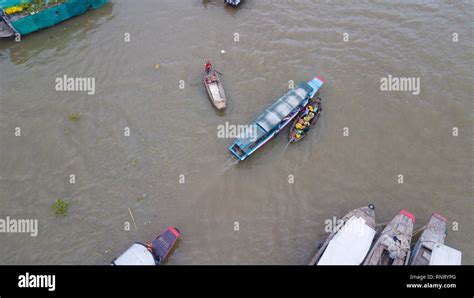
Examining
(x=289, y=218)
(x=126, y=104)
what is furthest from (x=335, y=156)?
(x=126, y=104)

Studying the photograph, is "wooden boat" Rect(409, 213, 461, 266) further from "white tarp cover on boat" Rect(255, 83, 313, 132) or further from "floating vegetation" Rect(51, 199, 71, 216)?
"floating vegetation" Rect(51, 199, 71, 216)

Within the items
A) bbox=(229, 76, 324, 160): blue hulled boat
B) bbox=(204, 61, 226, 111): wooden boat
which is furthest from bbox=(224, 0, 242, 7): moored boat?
bbox=(229, 76, 324, 160): blue hulled boat

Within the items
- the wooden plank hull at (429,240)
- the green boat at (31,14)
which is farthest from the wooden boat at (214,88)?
the wooden plank hull at (429,240)

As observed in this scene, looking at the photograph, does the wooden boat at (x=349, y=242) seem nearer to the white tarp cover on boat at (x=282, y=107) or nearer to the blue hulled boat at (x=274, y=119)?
the blue hulled boat at (x=274, y=119)

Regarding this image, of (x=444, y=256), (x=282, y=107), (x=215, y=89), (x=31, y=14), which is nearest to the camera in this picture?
(x=444, y=256)

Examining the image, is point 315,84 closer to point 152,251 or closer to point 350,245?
point 350,245

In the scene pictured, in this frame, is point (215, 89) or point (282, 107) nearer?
point (282, 107)

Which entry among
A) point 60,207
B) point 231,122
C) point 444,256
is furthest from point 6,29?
point 444,256

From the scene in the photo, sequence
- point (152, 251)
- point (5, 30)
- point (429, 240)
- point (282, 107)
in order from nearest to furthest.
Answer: point (429, 240) → point (152, 251) → point (282, 107) → point (5, 30)
